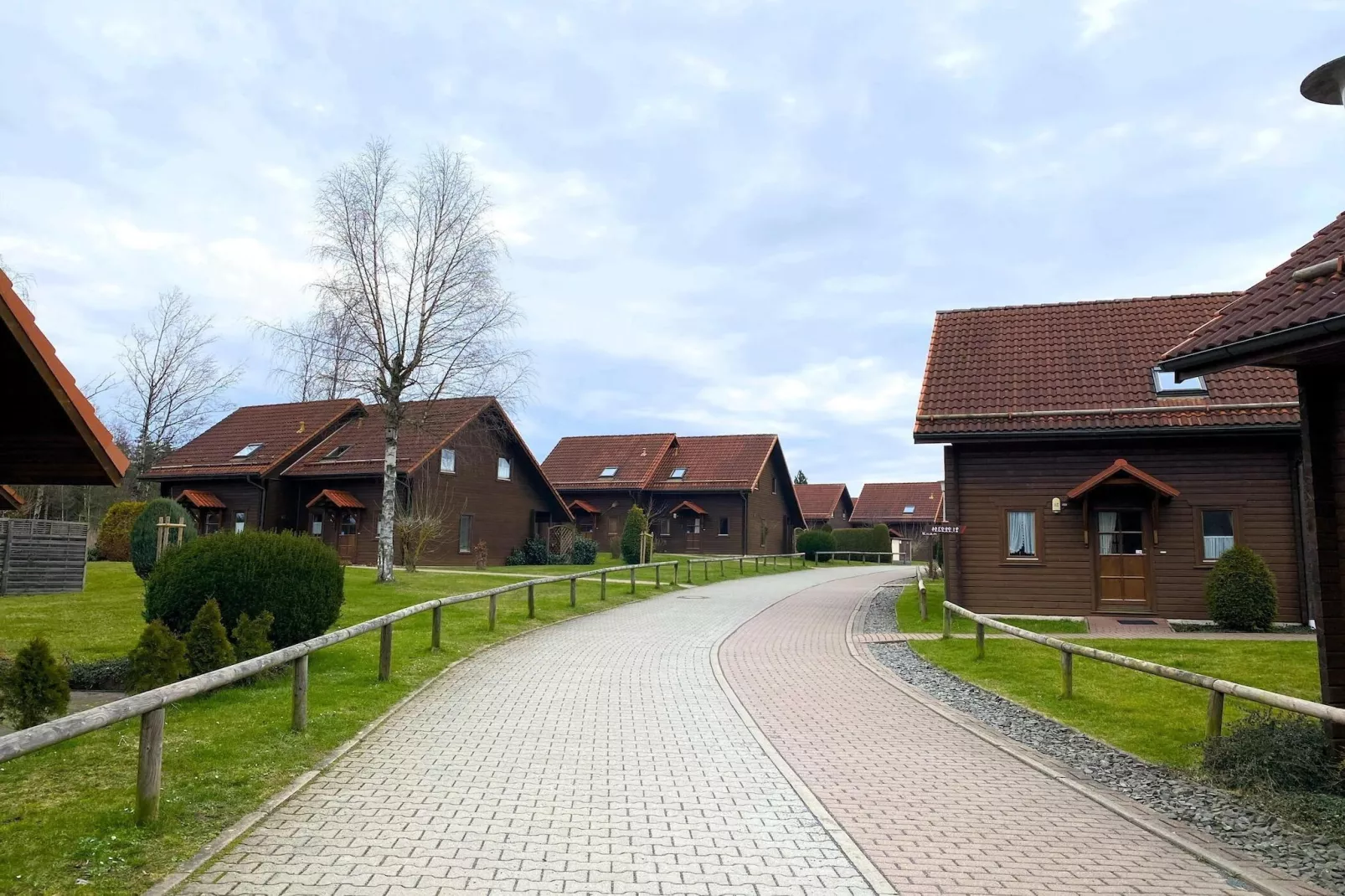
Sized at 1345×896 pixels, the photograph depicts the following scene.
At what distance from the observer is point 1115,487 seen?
63.1 ft

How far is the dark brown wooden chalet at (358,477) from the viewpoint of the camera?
35.5m

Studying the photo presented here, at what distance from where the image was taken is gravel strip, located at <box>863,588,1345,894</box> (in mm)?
5777

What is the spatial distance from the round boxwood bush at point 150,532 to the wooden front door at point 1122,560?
71.4ft

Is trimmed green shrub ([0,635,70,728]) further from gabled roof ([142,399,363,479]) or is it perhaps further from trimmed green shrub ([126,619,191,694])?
gabled roof ([142,399,363,479])

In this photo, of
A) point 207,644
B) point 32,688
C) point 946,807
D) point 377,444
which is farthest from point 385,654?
point 377,444

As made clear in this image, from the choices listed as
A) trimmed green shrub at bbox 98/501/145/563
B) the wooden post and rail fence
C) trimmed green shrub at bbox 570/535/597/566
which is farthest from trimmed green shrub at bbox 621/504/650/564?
the wooden post and rail fence

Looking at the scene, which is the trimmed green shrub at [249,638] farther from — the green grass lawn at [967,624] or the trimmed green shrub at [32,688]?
the green grass lawn at [967,624]

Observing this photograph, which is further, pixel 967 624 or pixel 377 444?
pixel 377 444

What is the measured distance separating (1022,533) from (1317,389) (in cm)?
1247

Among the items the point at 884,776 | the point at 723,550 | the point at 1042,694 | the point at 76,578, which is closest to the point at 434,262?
the point at 76,578

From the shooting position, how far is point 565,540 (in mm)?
42062

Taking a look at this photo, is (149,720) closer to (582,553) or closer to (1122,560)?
(1122,560)

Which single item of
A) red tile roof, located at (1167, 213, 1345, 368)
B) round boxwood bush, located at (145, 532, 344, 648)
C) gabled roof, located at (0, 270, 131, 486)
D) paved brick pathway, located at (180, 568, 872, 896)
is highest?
red tile roof, located at (1167, 213, 1345, 368)

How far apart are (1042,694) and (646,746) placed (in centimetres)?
538
